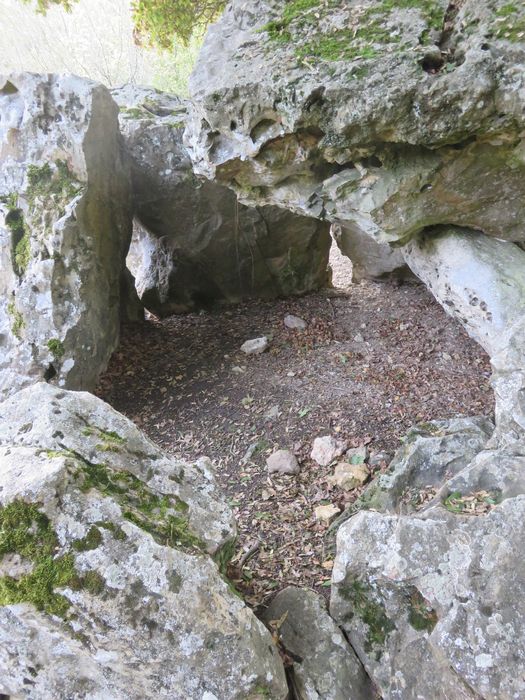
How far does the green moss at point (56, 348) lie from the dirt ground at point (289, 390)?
0.88m

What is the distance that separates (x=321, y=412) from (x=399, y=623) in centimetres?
274

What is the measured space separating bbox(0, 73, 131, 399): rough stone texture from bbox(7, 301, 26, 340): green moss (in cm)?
1

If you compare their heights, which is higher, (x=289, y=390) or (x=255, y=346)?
(x=255, y=346)

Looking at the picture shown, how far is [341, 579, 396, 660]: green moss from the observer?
2.89 m

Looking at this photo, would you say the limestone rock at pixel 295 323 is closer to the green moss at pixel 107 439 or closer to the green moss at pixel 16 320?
the green moss at pixel 16 320

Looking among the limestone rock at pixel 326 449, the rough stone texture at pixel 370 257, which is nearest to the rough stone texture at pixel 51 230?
the limestone rock at pixel 326 449

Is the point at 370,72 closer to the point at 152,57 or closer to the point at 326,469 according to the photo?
the point at 326,469

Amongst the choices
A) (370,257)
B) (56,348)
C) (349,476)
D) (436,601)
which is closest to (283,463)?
(349,476)

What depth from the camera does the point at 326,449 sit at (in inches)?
192

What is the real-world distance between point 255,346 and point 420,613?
14.5 feet

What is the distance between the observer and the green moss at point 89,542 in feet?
Result: 8.10

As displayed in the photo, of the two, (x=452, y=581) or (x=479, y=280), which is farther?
(x=479, y=280)

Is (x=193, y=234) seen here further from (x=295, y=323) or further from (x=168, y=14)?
(x=168, y=14)

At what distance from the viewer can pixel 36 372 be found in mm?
5652
